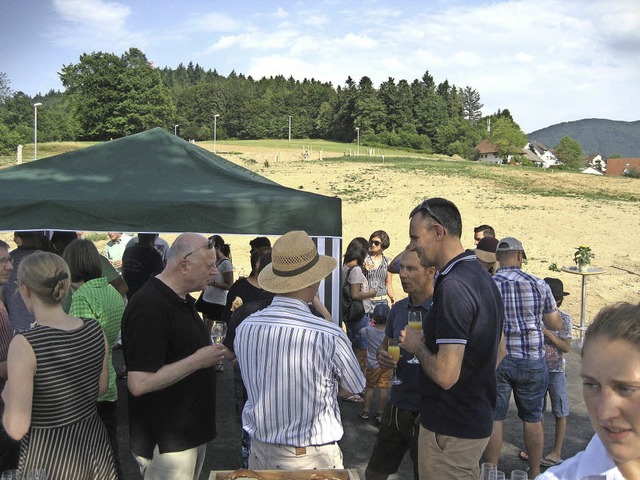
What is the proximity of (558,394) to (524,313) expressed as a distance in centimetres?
111

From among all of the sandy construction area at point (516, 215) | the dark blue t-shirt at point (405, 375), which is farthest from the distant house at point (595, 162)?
the dark blue t-shirt at point (405, 375)

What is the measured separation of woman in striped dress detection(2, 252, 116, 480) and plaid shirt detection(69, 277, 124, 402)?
1026 mm

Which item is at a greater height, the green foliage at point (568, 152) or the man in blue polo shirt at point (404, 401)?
the green foliage at point (568, 152)

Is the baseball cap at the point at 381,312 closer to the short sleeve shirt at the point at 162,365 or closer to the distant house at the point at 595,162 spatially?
the short sleeve shirt at the point at 162,365

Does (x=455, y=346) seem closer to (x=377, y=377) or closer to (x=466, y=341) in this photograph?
(x=466, y=341)

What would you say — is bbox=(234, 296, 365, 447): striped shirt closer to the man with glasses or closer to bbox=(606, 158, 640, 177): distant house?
the man with glasses

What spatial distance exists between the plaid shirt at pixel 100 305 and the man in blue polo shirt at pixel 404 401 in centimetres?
182

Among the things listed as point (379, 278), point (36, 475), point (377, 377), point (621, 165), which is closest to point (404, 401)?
point (36, 475)

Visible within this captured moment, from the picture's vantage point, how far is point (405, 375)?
3.73 meters

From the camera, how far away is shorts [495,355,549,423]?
458 centimetres

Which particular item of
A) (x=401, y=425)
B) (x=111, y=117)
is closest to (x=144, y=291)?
(x=401, y=425)

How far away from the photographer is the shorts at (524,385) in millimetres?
4578

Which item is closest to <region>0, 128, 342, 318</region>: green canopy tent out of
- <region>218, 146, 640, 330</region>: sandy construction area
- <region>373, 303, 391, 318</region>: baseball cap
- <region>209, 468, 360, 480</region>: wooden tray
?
<region>373, 303, 391, 318</region>: baseball cap

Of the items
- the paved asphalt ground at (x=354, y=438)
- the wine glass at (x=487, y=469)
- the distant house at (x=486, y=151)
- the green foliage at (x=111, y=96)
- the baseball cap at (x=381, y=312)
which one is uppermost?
the green foliage at (x=111, y=96)
